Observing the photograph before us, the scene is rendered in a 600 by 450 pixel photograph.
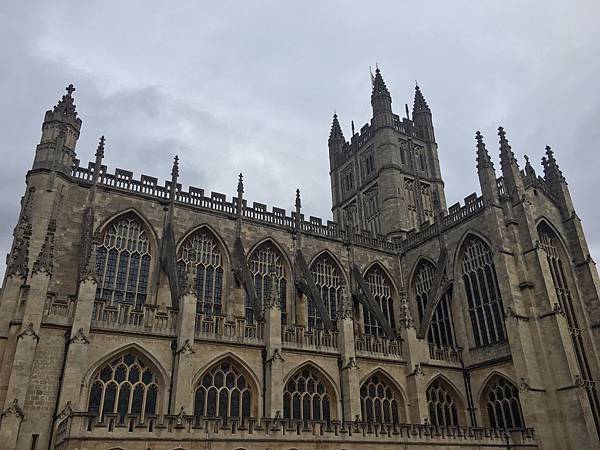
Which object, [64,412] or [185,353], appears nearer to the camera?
[64,412]

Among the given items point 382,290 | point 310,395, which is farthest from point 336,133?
point 310,395

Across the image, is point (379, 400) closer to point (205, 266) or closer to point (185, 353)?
point (185, 353)

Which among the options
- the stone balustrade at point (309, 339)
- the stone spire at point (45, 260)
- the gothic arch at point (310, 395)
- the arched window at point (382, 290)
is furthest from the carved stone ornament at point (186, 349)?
the arched window at point (382, 290)

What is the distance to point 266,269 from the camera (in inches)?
1072

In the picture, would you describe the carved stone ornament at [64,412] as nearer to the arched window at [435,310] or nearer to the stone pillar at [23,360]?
the stone pillar at [23,360]

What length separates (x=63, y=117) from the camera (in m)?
23.9

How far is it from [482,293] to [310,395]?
1073cm

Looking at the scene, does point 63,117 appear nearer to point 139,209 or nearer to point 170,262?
point 139,209

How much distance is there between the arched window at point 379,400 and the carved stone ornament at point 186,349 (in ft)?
28.0

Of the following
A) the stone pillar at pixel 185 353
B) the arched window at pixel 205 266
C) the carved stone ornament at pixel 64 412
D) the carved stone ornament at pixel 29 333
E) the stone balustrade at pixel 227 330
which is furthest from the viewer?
the arched window at pixel 205 266

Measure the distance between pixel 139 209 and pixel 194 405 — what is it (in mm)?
9971

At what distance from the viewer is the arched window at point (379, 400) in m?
23.1

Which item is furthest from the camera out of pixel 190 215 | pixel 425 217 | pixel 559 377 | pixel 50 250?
pixel 425 217

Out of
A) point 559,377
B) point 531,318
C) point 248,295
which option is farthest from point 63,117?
point 559,377
